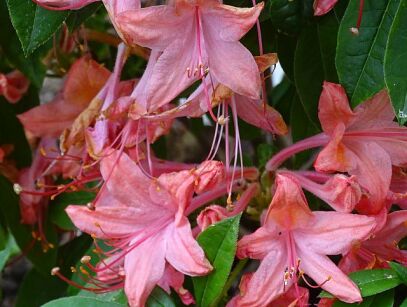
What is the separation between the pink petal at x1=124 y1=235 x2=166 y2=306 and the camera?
1.05 m

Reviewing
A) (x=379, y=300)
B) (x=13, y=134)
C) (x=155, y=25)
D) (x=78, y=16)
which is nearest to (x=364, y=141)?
(x=379, y=300)

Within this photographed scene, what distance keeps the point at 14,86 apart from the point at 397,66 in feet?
2.40

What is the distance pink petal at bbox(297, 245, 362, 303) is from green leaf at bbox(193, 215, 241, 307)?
0.31 ft

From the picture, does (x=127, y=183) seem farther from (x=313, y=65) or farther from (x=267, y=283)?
(x=313, y=65)

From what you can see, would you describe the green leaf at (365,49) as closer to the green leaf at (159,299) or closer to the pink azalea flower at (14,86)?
the green leaf at (159,299)

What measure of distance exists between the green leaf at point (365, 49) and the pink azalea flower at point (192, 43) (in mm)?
120

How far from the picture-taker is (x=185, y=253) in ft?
3.39

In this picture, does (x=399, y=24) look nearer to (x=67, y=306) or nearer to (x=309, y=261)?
(x=309, y=261)

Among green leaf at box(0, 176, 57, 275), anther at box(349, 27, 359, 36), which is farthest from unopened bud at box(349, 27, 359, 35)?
green leaf at box(0, 176, 57, 275)

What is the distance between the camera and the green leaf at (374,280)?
0.98m

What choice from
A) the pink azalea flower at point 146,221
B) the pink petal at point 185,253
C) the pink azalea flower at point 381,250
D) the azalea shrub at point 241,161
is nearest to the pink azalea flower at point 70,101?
the azalea shrub at point 241,161

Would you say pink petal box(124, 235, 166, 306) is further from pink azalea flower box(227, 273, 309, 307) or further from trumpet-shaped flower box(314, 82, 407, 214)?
trumpet-shaped flower box(314, 82, 407, 214)

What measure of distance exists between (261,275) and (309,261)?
6cm

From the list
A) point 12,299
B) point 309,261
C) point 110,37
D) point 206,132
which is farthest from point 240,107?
point 12,299
